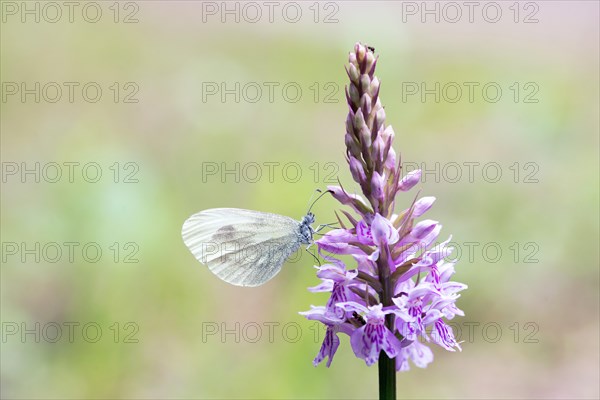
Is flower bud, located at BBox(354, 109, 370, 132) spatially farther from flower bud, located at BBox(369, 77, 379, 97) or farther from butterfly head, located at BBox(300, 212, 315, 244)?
butterfly head, located at BBox(300, 212, 315, 244)

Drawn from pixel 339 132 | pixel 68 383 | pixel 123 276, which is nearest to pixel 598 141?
pixel 339 132

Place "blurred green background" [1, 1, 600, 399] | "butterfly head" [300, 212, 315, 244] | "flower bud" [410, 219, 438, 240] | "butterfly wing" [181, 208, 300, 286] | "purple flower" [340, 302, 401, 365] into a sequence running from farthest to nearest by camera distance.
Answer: "blurred green background" [1, 1, 600, 399]
"butterfly wing" [181, 208, 300, 286]
"butterfly head" [300, 212, 315, 244]
"flower bud" [410, 219, 438, 240]
"purple flower" [340, 302, 401, 365]

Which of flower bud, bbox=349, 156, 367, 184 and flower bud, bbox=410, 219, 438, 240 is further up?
flower bud, bbox=349, 156, 367, 184

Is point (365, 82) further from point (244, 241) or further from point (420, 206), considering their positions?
point (244, 241)

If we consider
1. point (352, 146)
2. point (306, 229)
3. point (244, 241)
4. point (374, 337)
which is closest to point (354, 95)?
point (352, 146)

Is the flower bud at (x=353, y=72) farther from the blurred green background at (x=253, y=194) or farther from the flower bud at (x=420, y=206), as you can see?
the blurred green background at (x=253, y=194)

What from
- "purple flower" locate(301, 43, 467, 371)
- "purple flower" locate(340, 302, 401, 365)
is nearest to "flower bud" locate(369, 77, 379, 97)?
"purple flower" locate(301, 43, 467, 371)
